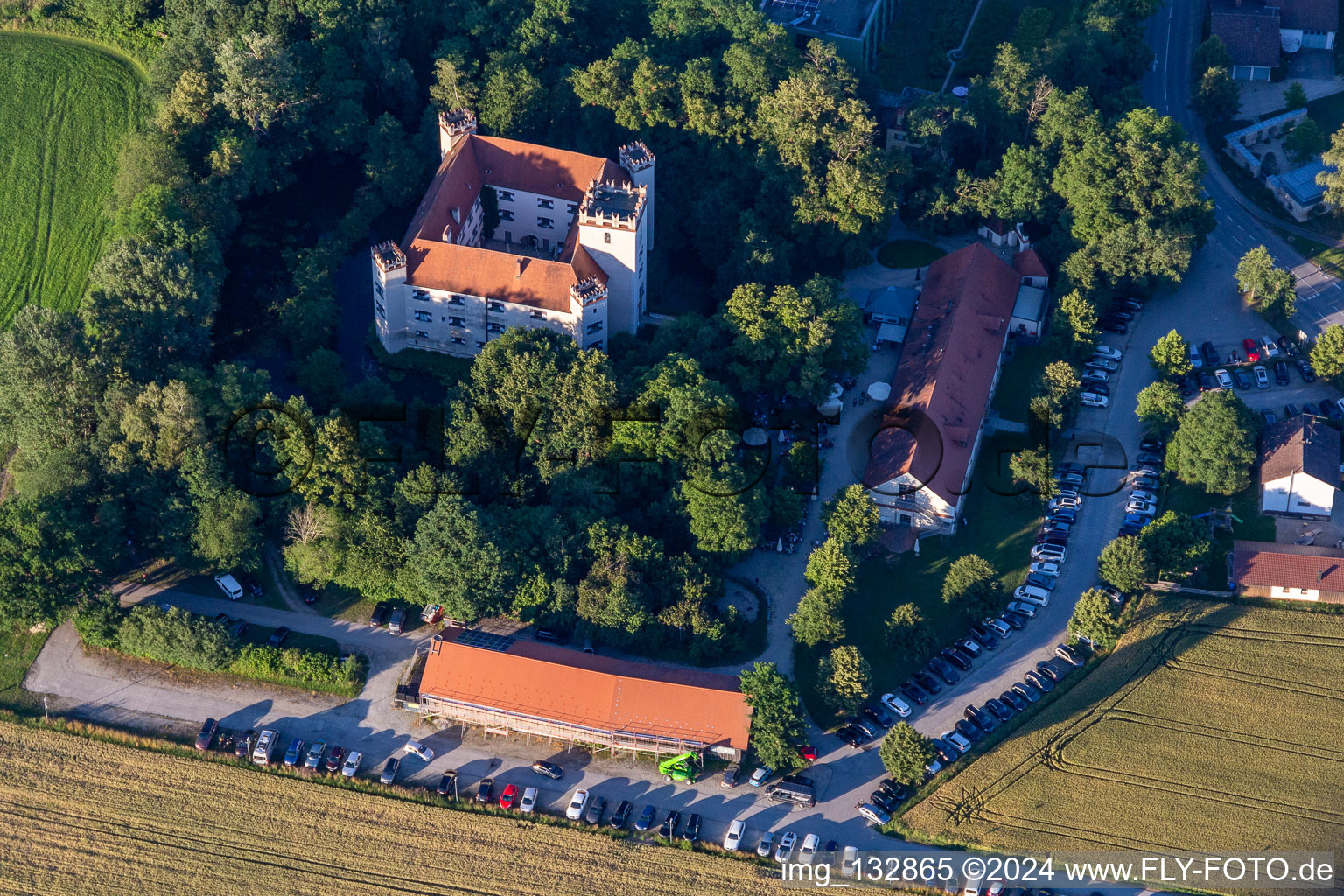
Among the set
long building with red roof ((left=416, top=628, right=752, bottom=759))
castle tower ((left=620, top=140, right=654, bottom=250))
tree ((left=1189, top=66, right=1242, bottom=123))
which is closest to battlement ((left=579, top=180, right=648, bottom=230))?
castle tower ((left=620, top=140, right=654, bottom=250))

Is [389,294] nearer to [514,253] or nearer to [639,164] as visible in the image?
[514,253]

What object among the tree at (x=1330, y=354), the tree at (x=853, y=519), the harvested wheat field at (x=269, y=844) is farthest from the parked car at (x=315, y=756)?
the tree at (x=1330, y=354)

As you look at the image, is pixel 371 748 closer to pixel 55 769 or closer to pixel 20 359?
pixel 55 769

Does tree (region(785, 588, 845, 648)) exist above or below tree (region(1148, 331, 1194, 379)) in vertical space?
below

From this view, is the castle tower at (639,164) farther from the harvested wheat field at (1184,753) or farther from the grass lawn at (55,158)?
the harvested wheat field at (1184,753)

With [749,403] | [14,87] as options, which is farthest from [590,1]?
[14,87]

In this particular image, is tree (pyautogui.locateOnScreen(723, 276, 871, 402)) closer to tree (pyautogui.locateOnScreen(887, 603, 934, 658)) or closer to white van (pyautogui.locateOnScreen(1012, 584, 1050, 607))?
tree (pyautogui.locateOnScreen(887, 603, 934, 658))

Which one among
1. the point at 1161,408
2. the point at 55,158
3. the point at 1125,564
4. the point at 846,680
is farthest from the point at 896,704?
the point at 55,158
